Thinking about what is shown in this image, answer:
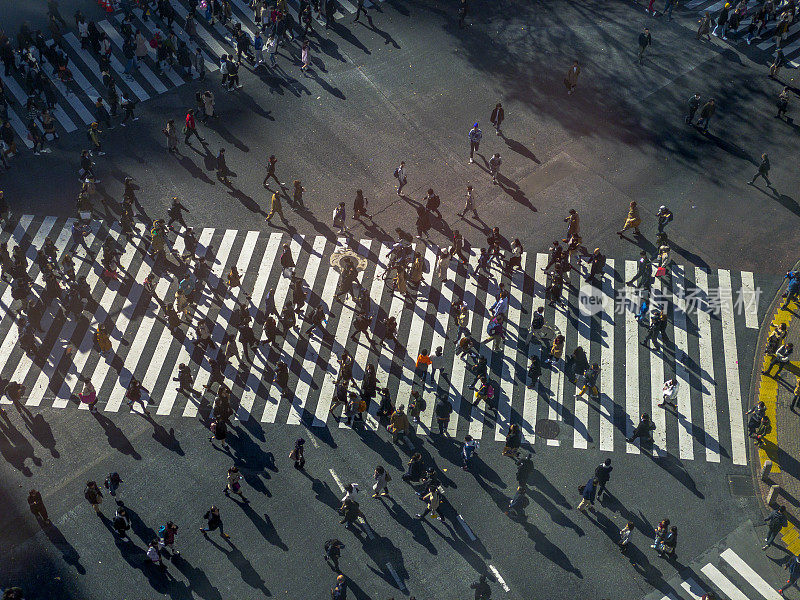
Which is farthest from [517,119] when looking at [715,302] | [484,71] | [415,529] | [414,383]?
[415,529]

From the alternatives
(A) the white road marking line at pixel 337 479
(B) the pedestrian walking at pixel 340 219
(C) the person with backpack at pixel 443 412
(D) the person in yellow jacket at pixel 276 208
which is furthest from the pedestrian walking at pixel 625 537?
(D) the person in yellow jacket at pixel 276 208

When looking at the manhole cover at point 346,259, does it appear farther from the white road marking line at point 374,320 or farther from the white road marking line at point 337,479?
the white road marking line at point 337,479

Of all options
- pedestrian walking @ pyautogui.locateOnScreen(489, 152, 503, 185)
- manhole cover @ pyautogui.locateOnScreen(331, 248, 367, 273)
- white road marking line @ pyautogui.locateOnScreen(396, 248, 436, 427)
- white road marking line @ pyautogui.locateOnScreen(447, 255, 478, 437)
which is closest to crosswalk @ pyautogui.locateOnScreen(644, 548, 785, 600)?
white road marking line @ pyautogui.locateOnScreen(447, 255, 478, 437)

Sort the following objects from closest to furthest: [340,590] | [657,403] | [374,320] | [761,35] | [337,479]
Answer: [340,590]
[337,479]
[657,403]
[374,320]
[761,35]

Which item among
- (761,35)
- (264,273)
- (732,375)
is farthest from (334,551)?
(761,35)

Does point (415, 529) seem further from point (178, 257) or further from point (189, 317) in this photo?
point (178, 257)

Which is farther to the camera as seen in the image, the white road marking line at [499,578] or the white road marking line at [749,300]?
the white road marking line at [749,300]

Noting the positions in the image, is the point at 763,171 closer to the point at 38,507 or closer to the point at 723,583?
the point at 723,583
